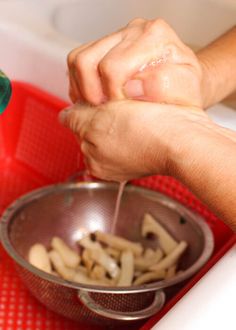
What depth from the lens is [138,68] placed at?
0.54 meters

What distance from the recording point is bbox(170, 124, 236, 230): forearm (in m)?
0.47

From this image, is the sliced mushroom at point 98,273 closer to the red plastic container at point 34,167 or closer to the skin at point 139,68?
the red plastic container at point 34,167

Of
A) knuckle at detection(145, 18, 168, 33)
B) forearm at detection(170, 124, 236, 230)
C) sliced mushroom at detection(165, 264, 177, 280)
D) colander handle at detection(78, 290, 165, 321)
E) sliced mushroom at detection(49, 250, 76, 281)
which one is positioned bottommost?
sliced mushroom at detection(49, 250, 76, 281)

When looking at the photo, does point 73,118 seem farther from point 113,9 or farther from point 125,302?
point 113,9

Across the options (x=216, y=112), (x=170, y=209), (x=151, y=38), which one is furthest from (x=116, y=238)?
(x=151, y=38)

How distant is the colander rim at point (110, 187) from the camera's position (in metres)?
0.61

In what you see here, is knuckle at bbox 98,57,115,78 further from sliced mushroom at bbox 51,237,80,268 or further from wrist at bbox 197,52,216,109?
sliced mushroom at bbox 51,237,80,268

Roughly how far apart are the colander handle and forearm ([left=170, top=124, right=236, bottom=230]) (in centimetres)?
16

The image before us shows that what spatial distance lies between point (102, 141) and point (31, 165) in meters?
0.42

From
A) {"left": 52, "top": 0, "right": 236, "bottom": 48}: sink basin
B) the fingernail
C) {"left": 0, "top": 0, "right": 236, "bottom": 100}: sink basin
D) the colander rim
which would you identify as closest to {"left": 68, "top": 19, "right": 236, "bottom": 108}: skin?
the fingernail

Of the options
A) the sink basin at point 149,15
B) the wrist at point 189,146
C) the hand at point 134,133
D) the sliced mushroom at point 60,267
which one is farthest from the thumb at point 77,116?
the sink basin at point 149,15

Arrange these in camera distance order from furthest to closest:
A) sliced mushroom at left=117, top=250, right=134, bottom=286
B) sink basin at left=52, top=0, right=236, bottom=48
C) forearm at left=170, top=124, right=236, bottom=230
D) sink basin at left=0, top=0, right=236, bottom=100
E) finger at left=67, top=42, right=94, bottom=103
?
1. sink basin at left=52, top=0, right=236, bottom=48
2. sink basin at left=0, top=0, right=236, bottom=100
3. sliced mushroom at left=117, top=250, right=134, bottom=286
4. finger at left=67, top=42, right=94, bottom=103
5. forearm at left=170, top=124, right=236, bottom=230

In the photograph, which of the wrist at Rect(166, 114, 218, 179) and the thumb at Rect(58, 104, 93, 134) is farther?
the thumb at Rect(58, 104, 93, 134)

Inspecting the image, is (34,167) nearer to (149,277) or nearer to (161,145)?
(149,277)
